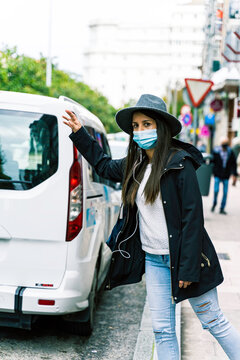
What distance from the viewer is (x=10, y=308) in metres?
4.23

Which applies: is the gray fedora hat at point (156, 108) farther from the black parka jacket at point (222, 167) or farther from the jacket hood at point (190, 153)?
the black parka jacket at point (222, 167)

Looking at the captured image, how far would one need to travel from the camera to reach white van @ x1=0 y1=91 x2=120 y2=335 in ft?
14.1

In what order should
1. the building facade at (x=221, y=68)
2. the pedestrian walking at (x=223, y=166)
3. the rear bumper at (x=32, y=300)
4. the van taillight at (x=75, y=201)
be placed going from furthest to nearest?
the building facade at (x=221, y=68), the pedestrian walking at (x=223, y=166), the van taillight at (x=75, y=201), the rear bumper at (x=32, y=300)

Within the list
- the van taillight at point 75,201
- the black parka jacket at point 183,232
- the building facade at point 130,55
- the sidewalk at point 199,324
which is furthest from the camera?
the building facade at point 130,55

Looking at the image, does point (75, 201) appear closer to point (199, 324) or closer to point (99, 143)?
point (99, 143)

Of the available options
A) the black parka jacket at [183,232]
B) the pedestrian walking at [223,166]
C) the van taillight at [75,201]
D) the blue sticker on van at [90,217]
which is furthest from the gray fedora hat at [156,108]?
the pedestrian walking at [223,166]

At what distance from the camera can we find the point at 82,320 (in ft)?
15.6

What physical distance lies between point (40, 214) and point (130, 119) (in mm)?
1121

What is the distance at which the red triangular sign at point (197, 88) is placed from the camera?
11382mm

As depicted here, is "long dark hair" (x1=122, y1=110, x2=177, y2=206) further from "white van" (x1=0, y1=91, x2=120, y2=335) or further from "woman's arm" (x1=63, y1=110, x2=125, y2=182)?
"white van" (x1=0, y1=91, x2=120, y2=335)

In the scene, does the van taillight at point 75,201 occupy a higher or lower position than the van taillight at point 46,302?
higher

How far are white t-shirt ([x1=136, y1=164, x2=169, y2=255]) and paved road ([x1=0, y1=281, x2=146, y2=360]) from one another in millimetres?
1573

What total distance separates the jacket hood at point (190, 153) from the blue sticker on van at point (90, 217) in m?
1.38

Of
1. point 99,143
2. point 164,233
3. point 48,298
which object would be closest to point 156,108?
point 164,233
